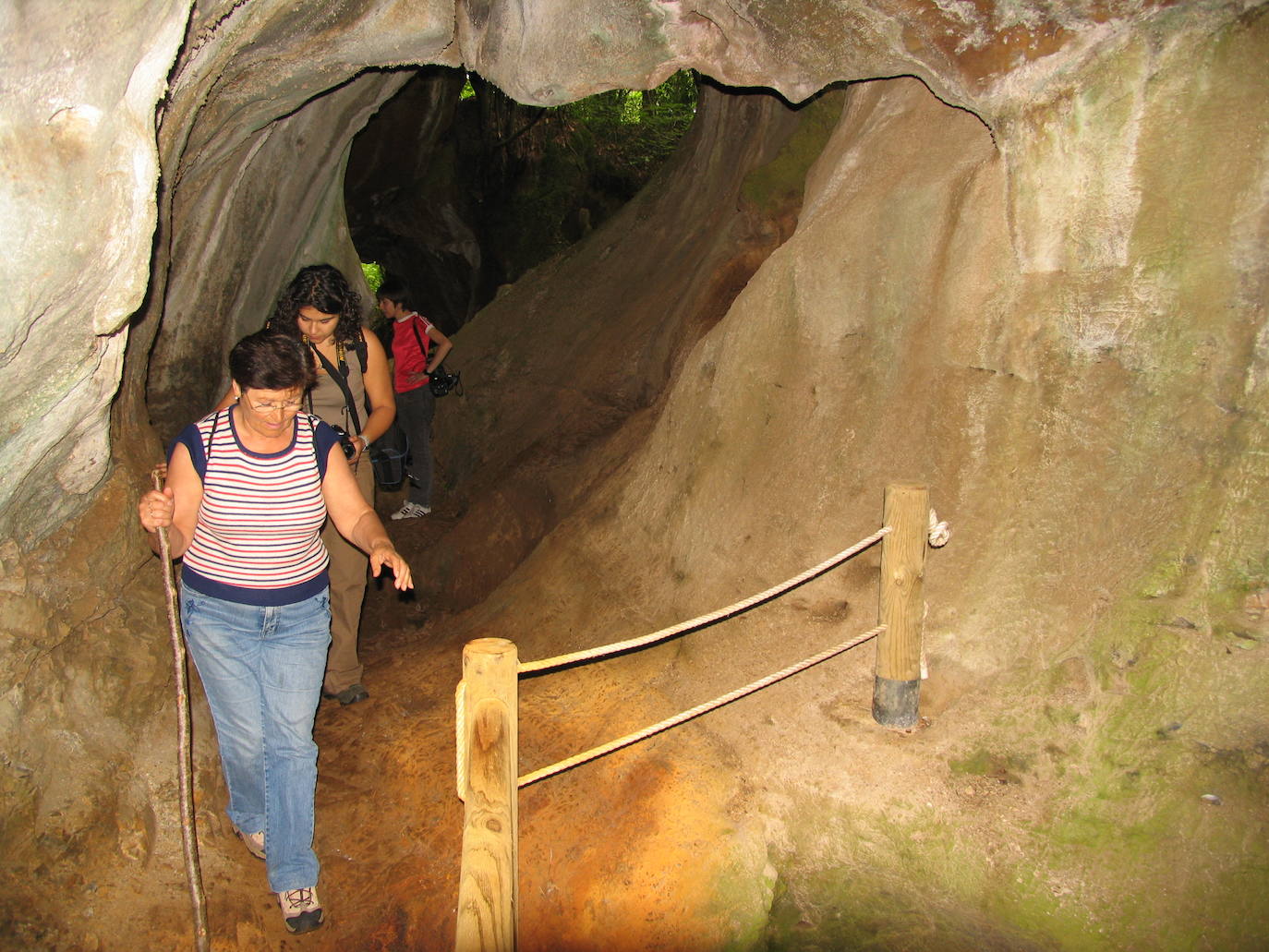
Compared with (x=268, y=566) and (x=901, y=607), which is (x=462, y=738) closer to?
(x=268, y=566)

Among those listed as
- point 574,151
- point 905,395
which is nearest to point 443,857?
point 905,395

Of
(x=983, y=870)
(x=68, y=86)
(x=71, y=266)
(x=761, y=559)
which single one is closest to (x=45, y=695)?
(x=71, y=266)

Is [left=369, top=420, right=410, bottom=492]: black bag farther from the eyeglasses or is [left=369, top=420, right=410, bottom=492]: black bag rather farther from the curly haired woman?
the eyeglasses

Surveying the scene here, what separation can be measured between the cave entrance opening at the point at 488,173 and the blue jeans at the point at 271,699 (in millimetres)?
12440

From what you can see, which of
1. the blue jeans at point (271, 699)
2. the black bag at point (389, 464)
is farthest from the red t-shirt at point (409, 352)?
the blue jeans at point (271, 699)

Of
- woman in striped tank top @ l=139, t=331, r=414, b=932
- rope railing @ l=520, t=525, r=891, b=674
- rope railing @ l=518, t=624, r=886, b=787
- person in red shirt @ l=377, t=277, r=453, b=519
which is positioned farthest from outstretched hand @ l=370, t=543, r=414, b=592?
A: person in red shirt @ l=377, t=277, r=453, b=519

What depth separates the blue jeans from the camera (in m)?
3.06

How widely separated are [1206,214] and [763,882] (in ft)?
9.20

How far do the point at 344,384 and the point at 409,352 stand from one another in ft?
11.1

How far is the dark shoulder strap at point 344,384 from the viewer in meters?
4.09

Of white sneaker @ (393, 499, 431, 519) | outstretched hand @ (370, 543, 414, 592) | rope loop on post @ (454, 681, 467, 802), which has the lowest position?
white sneaker @ (393, 499, 431, 519)

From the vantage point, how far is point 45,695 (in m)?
3.45

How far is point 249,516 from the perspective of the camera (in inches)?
117

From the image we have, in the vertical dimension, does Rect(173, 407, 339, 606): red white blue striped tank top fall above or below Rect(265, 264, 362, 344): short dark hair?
below
